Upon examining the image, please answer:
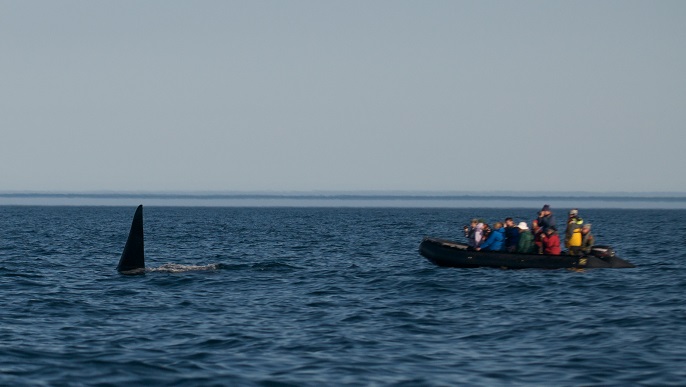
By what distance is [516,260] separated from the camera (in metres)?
32.0

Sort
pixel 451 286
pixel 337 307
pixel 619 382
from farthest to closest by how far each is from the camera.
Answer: pixel 451 286
pixel 337 307
pixel 619 382

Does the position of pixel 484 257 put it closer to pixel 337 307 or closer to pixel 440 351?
pixel 337 307

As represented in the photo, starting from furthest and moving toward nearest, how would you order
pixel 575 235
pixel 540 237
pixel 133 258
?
pixel 540 237
pixel 575 235
pixel 133 258

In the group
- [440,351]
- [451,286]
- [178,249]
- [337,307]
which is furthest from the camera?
[178,249]

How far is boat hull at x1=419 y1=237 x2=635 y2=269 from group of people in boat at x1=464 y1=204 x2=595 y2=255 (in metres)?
0.37

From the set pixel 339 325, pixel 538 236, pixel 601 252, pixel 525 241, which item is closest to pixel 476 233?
pixel 525 241

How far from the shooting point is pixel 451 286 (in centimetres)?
2731

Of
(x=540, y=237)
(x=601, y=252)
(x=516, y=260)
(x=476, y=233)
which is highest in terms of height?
(x=476, y=233)

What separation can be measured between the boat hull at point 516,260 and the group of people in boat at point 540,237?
14.6 inches

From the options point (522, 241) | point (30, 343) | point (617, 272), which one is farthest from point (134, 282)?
point (617, 272)

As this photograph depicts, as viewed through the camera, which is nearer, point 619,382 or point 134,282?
point 619,382

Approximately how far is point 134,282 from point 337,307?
8377 mm

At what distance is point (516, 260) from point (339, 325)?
13.8m

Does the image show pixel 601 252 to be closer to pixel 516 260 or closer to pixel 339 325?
pixel 516 260
